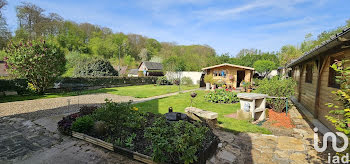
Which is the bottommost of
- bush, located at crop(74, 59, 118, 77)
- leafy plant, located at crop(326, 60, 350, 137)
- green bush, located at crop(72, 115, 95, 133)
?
green bush, located at crop(72, 115, 95, 133)

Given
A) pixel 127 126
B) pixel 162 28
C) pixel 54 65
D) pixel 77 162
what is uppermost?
pixel 162 28

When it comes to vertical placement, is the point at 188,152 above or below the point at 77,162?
above

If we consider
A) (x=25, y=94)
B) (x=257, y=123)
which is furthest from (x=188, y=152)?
Result: (x=25, y=94)

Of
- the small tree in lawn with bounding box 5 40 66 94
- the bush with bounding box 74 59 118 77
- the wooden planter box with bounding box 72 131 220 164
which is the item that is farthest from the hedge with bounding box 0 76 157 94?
the wooden planter box with bounding box 72 131 220 164

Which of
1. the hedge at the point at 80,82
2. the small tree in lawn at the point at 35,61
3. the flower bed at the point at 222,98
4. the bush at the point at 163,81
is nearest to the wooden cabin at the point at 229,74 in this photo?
the bush at the point at 163,81

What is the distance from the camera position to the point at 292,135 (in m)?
4.51

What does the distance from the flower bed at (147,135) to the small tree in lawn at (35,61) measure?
797 cm

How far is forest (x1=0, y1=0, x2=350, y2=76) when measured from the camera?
25.2 metres

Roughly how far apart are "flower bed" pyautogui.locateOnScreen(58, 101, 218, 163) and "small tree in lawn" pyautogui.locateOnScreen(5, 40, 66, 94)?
7.97 meters

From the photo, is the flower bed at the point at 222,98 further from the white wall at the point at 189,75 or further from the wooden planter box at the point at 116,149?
the white wall at the point at 189,75

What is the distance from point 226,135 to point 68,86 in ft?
48.0

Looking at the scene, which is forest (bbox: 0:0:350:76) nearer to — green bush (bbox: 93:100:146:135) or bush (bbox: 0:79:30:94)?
bush (bbox: 0:79:30:94)

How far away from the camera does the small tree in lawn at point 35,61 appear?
33.1 ft

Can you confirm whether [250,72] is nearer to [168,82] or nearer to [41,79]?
[168,82]
